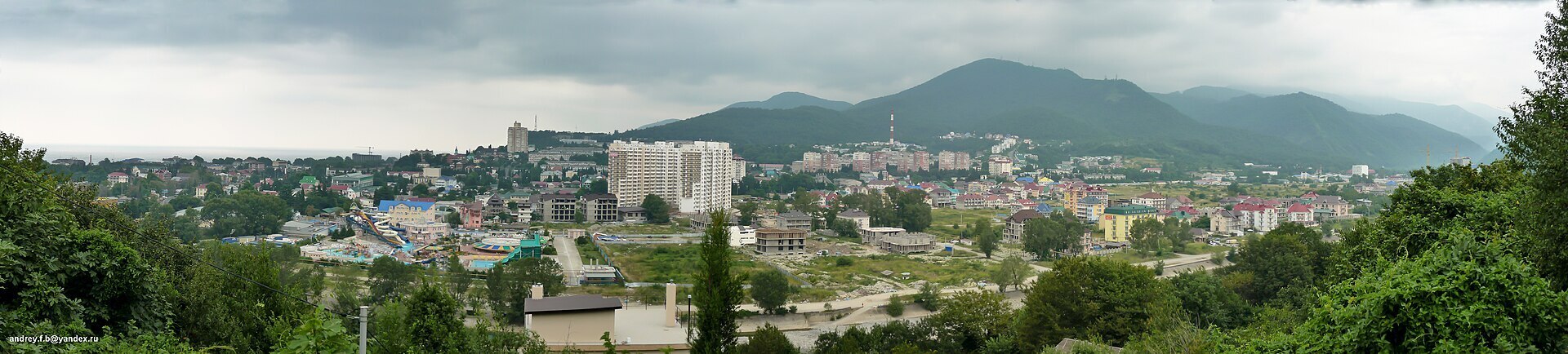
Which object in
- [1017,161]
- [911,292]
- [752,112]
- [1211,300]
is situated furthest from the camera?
[752,112]

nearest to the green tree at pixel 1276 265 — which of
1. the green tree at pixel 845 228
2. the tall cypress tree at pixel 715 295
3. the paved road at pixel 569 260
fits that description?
the tall cypress tree at pixel 715 295

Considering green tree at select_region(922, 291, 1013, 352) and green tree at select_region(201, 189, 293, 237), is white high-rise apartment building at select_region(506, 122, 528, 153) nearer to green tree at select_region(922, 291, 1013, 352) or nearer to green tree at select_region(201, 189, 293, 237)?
green tree at select_region(201, 189, 293, 237)

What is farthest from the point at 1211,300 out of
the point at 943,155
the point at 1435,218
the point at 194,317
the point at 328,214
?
the point at 943,155

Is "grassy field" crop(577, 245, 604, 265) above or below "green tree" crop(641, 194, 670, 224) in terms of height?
below

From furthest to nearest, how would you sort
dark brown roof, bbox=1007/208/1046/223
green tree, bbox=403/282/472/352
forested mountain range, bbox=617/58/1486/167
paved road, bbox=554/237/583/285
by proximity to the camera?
1. forested mountain range, bbox=617/58/1486/167
2. dark brown roof, bbox=1007/208/1046/223
3. paved road, bbox=554/237/583/285
4. green tree, bbox=403/282/472/352

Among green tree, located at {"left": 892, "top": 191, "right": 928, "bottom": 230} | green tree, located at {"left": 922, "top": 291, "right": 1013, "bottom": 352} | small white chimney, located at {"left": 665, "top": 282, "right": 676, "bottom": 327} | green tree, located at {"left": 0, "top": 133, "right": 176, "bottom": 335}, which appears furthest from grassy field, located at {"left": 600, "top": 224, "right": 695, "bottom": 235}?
green tree, located at {"left": 0, "top": 133, "right": 176, "bottom": 335}

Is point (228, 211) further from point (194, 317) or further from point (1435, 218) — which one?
point (1435, 218)

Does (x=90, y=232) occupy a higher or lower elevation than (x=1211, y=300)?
higher
